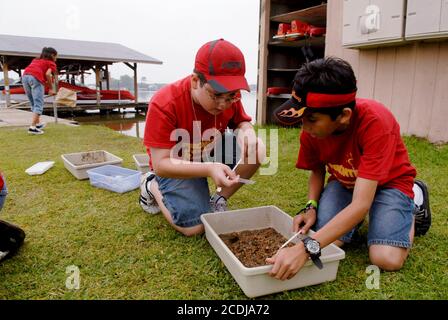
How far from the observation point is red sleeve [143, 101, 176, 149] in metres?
1.72

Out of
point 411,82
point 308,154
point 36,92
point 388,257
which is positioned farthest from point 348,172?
point 36,92

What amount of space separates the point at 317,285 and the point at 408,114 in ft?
11.2

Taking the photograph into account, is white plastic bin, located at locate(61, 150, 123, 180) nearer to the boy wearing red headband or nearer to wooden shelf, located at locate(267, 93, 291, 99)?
the boy wearing red headband

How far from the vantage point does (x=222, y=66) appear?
1567 millimetres

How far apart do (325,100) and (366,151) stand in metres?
0.30

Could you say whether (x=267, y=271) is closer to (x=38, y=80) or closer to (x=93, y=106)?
(x=38, y=80)

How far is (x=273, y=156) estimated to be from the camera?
379cm

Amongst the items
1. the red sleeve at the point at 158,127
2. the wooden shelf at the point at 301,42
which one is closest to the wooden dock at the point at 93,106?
the wooden shelf at the point at 301,42

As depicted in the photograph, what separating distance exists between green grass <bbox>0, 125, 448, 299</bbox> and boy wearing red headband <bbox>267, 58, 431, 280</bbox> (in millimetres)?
144

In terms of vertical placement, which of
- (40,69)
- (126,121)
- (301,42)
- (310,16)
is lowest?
(126,121)

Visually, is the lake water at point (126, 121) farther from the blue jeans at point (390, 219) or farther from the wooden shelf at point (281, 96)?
the blue jeans at point (390, 219)

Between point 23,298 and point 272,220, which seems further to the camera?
point 272,220
